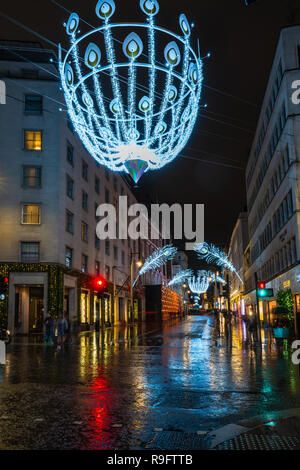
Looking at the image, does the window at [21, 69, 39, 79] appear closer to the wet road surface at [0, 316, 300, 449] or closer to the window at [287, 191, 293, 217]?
the window at [287, 191, 293, 217]

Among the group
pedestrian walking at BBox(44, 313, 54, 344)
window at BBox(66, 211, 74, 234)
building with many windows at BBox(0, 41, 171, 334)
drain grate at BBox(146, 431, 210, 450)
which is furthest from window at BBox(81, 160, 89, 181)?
drain grate at BBox(146, 431, 210, 450)

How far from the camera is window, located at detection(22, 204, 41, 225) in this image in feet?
113

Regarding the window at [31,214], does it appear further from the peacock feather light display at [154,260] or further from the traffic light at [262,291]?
the peacock feather light display at [154,260]

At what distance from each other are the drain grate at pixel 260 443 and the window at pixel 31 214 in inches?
1199

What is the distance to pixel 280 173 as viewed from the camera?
118ft

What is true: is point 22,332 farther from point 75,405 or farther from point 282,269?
point 75,405

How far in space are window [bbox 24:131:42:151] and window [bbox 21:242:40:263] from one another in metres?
8.13

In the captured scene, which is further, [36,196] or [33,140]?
[33,140]

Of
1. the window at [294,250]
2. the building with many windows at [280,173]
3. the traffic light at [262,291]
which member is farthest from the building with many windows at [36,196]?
the building with many windows at [280,173]

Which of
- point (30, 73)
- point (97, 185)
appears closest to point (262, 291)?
point (97, 185)

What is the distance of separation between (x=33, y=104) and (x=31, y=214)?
958 centimetres

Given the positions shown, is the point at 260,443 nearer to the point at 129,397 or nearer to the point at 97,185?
the point at 129,397

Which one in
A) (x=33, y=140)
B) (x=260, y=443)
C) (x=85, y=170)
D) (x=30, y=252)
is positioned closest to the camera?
(x=260, y=443)

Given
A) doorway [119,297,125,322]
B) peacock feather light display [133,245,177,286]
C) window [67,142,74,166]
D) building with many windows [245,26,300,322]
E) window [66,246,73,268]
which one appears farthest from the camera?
peacock feather light display [133,245,177,286]
